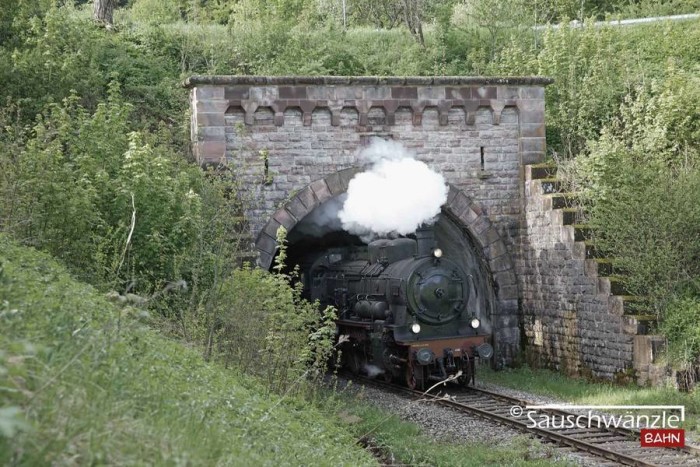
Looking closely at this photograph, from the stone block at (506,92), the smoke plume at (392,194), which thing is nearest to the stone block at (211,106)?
the smoke plume at (392,194)

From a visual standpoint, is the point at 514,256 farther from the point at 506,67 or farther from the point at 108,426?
the point at 108,426

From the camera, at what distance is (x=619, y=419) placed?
39.3ft

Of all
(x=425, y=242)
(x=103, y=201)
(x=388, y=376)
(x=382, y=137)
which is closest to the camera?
(x=103, y=201)

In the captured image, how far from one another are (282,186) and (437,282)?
3790 mm

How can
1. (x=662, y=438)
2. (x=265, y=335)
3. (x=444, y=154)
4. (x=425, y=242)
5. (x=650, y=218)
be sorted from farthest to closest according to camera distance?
(x=444, y=154), (x=425, y=242), (x=650, y=218), (x=265, y=335), (x=662, y=438)

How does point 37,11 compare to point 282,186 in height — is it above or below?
above

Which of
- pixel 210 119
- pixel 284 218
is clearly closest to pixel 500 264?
pixel 284 218

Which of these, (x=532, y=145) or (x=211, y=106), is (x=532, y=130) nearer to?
(x=532, y=145)

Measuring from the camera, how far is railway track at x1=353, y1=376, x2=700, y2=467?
988 centimetres

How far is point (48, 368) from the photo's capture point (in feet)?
14.8

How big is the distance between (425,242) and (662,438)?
6.04 m

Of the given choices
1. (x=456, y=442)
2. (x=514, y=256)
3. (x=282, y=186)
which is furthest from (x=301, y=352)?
(x=514, y=256)

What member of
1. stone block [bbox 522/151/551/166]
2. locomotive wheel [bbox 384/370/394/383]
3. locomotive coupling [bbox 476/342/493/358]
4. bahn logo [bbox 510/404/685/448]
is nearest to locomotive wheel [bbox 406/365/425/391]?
locomotive wheel [bbox 384/370/394/383]

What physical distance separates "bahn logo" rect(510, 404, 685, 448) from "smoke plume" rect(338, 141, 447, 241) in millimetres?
4861
